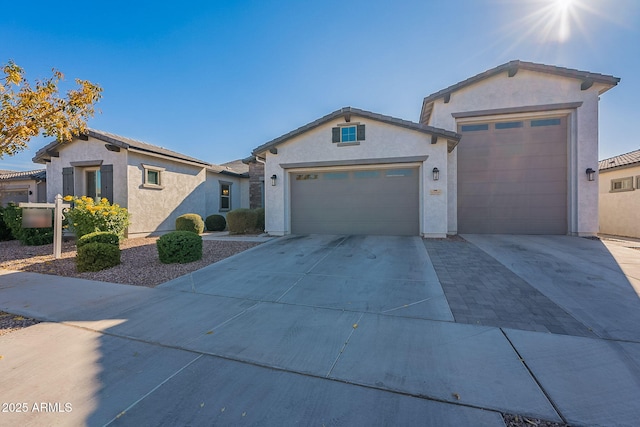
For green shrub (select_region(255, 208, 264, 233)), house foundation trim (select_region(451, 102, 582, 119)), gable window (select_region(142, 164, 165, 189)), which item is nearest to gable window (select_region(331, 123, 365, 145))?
house foundation trim (select_region(451, 102, 582, 119))

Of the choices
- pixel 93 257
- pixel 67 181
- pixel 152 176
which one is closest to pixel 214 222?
pixel 152 176

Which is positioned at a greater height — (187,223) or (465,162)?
(465,162)

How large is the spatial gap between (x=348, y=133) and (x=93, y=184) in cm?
1170

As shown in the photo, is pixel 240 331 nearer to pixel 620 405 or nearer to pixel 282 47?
pixel 620 405

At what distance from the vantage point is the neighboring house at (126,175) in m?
11.1

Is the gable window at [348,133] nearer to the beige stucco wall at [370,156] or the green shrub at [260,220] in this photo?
the beige stucco wall at [370,156]

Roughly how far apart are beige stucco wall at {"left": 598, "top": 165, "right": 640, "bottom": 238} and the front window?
23890 mm

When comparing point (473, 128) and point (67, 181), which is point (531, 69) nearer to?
point (473, 128)

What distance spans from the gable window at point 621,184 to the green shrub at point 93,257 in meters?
20.3

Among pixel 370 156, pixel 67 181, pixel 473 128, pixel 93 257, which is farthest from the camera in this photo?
pixel 67 181

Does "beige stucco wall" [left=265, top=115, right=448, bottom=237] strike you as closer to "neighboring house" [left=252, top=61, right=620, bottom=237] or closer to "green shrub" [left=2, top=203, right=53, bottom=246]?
"neighboring house" [left=252, top=61, right=620, bottom=237]

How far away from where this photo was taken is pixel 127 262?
6867 millimetres

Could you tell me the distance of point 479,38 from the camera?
892 centimetres

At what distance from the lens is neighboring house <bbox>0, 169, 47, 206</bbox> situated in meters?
14.8
